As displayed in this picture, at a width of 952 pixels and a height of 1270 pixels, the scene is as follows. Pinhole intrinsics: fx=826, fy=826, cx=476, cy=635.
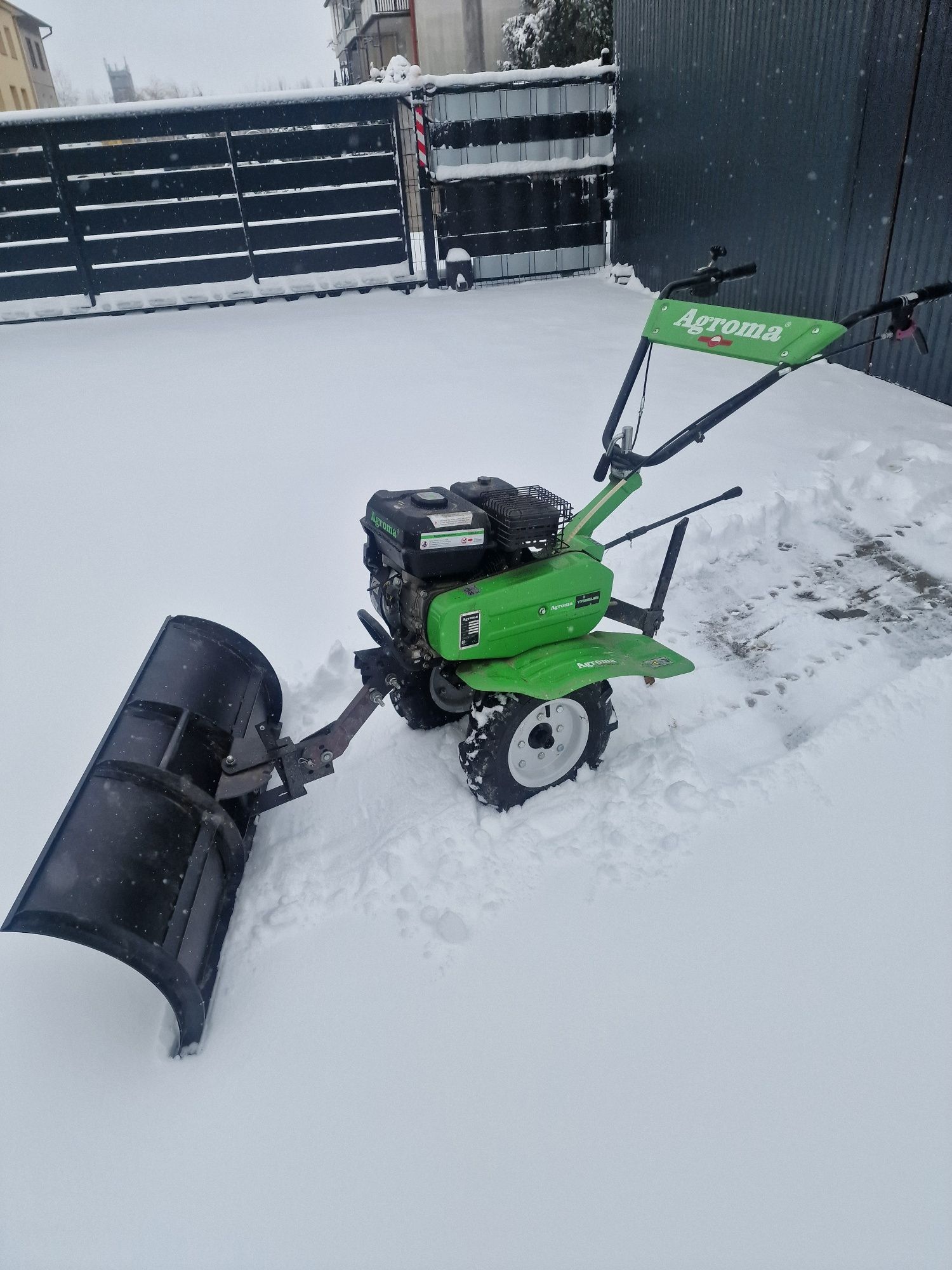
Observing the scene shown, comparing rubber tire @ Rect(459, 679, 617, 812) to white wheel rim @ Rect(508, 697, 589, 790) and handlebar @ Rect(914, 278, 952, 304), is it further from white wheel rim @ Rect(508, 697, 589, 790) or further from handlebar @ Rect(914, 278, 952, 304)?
handlebar @ Rect(914, 278, 952, 304)

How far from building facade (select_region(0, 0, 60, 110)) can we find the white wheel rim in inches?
1457

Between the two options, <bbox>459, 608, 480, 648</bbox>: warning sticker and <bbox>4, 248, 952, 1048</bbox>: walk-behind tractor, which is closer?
<bbox>4, 248, 952, 1048</bbox>: walk-behind tractor

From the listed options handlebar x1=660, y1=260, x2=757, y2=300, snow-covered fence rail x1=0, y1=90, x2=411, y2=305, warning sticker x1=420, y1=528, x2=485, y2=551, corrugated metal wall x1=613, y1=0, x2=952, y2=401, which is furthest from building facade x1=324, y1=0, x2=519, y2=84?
warning sticker x1=420, y1=528, x2=485, y2=551

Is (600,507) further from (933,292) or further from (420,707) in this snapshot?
(933,292)

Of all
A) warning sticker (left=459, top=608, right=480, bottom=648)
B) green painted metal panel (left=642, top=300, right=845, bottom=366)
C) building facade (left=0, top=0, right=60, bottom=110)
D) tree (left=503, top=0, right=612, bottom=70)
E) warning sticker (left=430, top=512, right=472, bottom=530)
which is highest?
building facade (left=0, top=0, right=60, bottom=110)

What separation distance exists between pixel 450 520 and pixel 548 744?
2.45 feet

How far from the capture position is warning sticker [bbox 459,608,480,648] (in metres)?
2.19

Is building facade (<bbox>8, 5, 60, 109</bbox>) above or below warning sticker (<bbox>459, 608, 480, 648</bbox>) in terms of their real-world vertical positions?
above

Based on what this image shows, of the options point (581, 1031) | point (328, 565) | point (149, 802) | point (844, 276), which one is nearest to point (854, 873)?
point (581, 1031)

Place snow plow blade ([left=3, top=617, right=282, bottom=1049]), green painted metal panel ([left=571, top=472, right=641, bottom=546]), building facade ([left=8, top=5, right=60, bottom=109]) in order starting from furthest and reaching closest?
building facade ([left=8, top=5, right=60, bottom=109]), green painted metal panel ([left=571, top=472, right=641, bottom=546]), snow plow blade ([left=3, top=617, right=282, bottom=1049])

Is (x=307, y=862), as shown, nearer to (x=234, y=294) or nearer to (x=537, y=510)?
(x=537, y=510)

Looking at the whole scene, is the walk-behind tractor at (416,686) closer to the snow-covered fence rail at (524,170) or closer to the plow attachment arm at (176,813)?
the plow attachment arm at (176,813)

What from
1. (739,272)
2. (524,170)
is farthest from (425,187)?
(739,272)

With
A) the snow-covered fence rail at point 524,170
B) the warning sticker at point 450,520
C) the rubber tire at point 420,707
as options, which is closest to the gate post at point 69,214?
the snow-covered fence rail at point 524,170
